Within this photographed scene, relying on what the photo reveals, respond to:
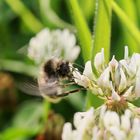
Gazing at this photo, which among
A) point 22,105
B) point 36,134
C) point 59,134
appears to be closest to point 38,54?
point 59,134

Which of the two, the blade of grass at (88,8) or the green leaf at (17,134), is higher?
the blade of grass at (88,8)

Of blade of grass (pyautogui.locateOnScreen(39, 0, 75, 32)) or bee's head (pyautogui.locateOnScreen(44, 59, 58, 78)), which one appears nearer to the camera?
bee's head (pyautogui.locateOnScreen(44, 59, 58, 78))

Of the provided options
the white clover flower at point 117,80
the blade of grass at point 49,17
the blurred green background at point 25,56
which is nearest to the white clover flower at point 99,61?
the white clover flower at point 117,80

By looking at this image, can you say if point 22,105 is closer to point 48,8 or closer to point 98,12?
point 48,8

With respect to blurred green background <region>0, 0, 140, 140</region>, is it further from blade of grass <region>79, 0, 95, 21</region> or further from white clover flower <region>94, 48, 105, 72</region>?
white clover flower <region>94, 48, 105, 72</region>

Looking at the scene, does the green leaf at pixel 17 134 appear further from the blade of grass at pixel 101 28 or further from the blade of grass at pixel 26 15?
the blade of grass at pixel 101 28

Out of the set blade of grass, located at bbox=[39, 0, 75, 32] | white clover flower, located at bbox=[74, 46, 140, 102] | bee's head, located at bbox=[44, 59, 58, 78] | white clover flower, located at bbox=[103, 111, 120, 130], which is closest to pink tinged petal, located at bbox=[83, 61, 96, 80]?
white clover flower, located at bbox=[74, 46, 140, 102]

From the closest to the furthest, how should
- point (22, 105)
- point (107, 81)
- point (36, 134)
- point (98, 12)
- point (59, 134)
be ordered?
point (107, 81)
point (98, 12)
point (59, 134)
point (36, 134)
point (22, 105)
